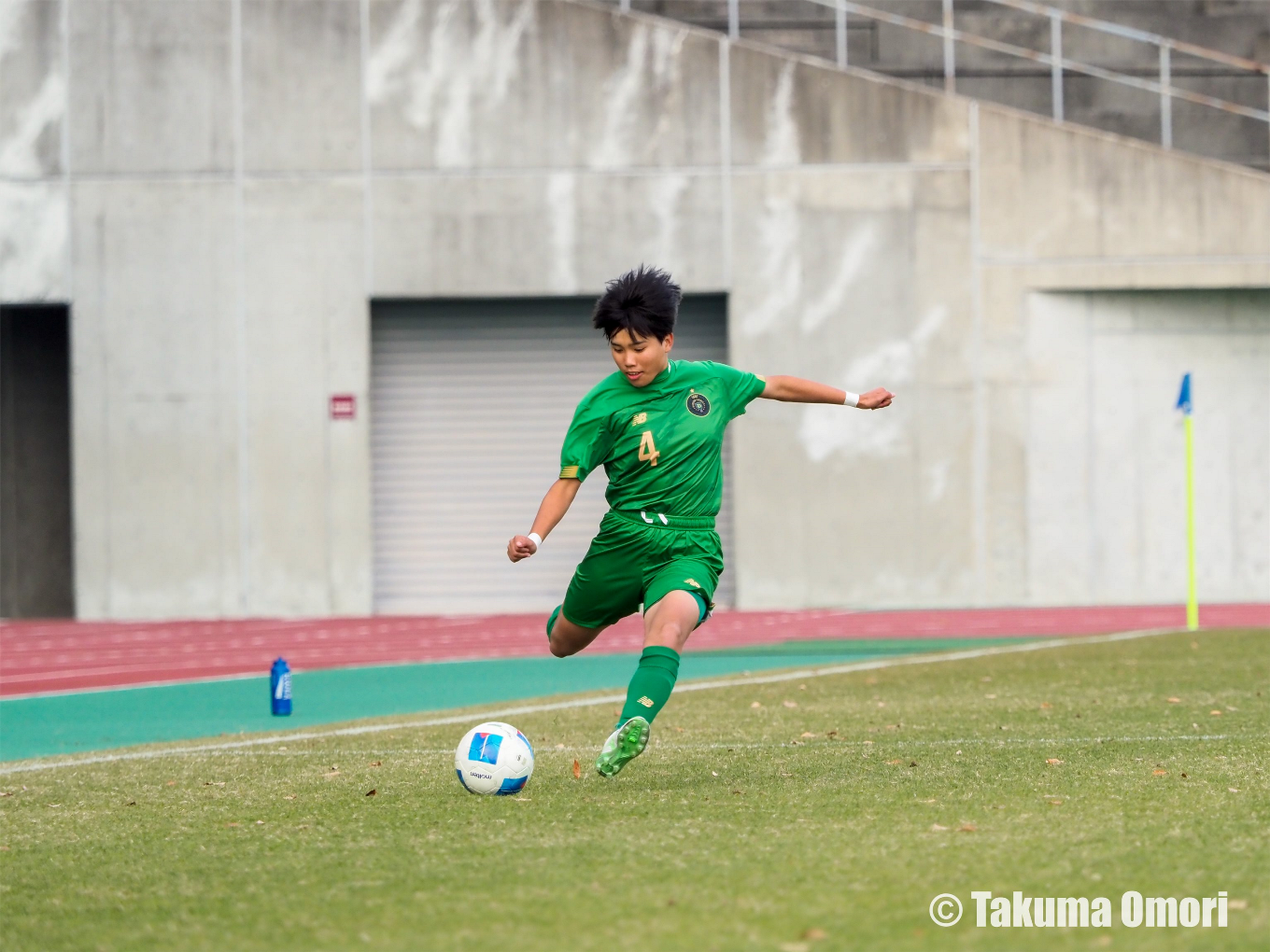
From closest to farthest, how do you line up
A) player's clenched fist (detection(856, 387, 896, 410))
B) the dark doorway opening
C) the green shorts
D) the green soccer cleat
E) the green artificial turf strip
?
the green soccer cleat
the green shorts
player's clenched fist (detection(856, 387, 896, 410))
the green artificial turf strip
the dark doorway opening

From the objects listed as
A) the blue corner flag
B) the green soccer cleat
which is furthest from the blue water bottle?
the blue corner flag

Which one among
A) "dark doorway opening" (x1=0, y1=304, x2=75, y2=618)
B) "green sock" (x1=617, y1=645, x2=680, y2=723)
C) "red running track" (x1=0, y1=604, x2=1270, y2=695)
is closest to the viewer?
"green sock" (x1=617, y1=645, x2=680, y2=723)

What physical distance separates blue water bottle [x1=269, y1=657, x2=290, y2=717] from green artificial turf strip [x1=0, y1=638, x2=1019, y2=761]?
107 millimetres

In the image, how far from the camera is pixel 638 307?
709 cm

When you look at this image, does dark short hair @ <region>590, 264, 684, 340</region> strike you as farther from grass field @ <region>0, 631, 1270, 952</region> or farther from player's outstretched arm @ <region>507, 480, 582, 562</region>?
grass field @ <region>0, 631, 1270, 952</region>

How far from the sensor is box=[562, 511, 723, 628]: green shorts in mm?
7246

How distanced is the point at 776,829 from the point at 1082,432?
61.3 ft

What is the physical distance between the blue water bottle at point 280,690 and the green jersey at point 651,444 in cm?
523

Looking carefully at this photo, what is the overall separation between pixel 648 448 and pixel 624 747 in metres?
1.32

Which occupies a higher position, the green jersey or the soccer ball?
the green jersey

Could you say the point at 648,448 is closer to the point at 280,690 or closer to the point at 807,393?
the point at 807,393

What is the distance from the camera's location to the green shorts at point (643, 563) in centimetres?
725

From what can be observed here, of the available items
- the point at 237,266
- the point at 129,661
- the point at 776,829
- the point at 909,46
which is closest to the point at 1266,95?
the point at 909,46

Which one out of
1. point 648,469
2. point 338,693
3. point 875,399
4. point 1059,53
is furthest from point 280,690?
point 1059,53
